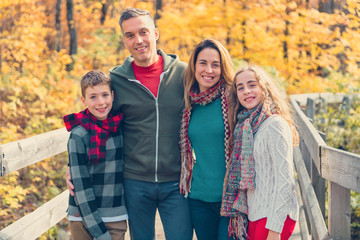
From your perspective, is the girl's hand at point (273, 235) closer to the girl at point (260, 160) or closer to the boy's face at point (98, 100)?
the girl at point (260, 160)

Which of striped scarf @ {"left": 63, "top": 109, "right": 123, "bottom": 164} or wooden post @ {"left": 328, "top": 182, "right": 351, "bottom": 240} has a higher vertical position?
striped scarf @ {"left": 63, "top": 109, "right": 123, "bottom": 164}

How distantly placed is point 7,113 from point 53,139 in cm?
459

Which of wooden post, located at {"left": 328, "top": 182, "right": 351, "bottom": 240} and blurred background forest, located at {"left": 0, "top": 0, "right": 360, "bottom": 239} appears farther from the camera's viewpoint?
blurred background forest, located at {"left": 0, "top": 0, "right": 360, "bottom": 239}

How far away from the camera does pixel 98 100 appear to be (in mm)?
3148

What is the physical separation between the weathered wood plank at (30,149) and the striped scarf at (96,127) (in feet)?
1.30

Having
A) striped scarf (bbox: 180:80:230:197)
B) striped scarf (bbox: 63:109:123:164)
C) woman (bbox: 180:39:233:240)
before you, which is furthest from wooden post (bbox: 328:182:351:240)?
striped scarf (bbox: 63:109:123:164)

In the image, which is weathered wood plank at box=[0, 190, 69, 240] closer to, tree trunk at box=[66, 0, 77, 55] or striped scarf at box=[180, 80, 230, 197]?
striped scarf at box=[180, 80, 230, 197]

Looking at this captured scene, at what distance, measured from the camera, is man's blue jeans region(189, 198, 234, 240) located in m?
3.16

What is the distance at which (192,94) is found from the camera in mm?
3227

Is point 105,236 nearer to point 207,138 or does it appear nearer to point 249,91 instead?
point 207,138

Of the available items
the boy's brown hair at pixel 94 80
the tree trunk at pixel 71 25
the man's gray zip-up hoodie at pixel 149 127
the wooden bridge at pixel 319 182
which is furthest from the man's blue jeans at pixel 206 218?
the tree trunk at pixel 71 25

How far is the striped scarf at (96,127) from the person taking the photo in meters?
3.11

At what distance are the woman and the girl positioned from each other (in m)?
0.12

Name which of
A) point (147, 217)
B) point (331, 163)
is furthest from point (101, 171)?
point (331, 163)
